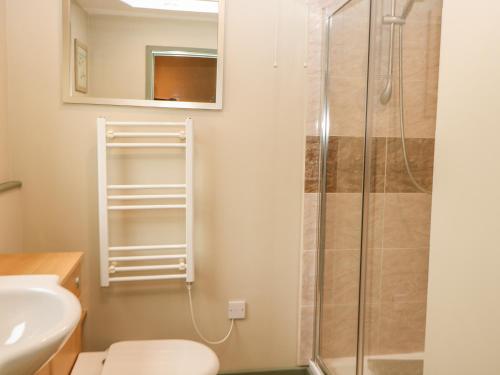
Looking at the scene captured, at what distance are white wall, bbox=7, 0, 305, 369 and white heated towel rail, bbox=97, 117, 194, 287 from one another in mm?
82

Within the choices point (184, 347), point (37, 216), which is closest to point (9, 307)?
point (184, 347)

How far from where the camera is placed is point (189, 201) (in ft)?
6.59

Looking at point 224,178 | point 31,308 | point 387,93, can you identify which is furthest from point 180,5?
point 31,308

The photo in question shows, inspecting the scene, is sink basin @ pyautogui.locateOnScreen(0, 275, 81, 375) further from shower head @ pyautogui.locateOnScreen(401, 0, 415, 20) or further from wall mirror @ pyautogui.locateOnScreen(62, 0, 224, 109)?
shower head @ pyautogui.locateOnScreen(401, 0, 415, 20)

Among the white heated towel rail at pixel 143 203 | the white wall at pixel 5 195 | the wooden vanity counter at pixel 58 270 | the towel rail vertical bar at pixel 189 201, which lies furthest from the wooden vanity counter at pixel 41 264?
the towel rail vertical bar at pixel 189 201

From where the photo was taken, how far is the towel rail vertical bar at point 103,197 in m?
1.91

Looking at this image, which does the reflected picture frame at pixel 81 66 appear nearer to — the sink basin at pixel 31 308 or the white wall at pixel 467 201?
the sink basin at pixel 31 308

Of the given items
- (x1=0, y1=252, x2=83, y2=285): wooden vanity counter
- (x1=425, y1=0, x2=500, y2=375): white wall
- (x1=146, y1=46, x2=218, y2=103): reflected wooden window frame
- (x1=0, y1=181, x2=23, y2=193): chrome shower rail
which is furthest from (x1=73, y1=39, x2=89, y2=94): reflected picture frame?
(x1=425, y1=0, x2=500, y2=375): white wall

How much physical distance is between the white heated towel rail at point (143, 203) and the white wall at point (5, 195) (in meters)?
0.38

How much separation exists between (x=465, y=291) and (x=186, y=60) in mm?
1542

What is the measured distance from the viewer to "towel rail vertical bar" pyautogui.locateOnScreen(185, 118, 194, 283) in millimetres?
1976

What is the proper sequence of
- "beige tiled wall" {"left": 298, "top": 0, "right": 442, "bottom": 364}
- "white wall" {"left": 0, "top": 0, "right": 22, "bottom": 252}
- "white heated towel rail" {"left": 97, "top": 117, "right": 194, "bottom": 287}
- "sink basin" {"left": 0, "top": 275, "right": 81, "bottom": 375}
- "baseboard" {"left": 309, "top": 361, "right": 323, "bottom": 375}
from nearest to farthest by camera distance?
"sink basin" {"left": 0, "top": 275, "right": 81, "bottom": 375} → "beige tiled wall" {"left": 298, "top": 0, "right": 442, "bottom": 364} → "white wall" {"left": 0, "top": 0, "right": 22, "bottom": 252} → "white heated towel rail" {"left": 97, "top": 117, "right": 194, "bottom": 287} → "baseboard" {"left": 309, "top": 361, "right": 323, "bottom": 375}

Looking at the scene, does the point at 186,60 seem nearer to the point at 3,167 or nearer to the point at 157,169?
the point at 157,169

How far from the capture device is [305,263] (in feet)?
7.19
